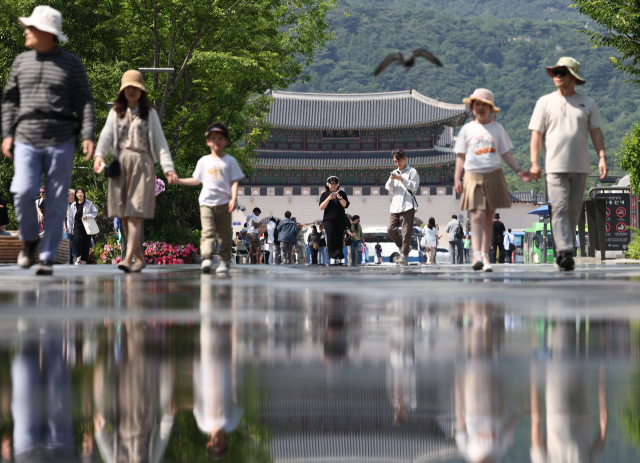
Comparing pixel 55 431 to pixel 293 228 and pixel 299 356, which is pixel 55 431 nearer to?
pixel 299 356

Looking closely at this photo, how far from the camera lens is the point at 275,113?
6769cm

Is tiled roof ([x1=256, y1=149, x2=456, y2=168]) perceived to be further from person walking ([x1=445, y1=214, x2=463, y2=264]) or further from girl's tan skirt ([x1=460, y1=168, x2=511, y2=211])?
girl's tan skirt ([x1=460, y1=168, x2=511, y2=211])

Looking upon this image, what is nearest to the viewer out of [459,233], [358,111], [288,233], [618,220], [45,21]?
[45,21]

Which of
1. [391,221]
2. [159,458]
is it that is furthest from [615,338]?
[391,221]

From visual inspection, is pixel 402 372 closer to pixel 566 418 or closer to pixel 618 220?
pixel 566 418

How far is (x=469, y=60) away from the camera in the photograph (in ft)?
507

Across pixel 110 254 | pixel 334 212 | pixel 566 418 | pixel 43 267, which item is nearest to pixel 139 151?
pixel 43 267

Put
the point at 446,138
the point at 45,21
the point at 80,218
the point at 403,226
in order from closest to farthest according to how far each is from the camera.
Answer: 1. the point at 45,21
2. the point at 403,226
3. the point at 80,218
4. the point at 446,138

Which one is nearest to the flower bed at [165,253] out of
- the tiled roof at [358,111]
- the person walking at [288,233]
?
the person walking at [288,233]

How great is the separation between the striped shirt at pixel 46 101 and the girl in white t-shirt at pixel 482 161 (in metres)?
4.11

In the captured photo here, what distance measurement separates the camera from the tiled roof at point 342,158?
6562 centimetres

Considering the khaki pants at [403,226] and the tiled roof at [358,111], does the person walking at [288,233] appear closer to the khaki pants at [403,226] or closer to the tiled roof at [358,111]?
the khaki pants at [403,226]

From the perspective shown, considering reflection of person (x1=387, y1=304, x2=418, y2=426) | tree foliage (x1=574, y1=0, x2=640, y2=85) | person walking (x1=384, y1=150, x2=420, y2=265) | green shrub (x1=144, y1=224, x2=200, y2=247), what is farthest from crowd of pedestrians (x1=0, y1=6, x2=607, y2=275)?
green shrub (x1=144, y1=224, x2=200, y2=247)

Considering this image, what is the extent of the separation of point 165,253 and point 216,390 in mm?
18585
